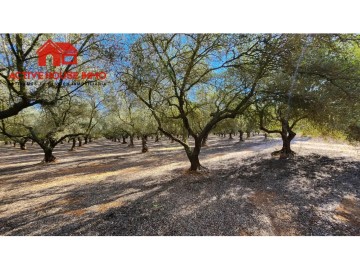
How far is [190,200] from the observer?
553 centimetres

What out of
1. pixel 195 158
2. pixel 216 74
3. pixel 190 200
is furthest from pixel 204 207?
pixel 216 74

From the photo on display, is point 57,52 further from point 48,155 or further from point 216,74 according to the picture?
point 48,155

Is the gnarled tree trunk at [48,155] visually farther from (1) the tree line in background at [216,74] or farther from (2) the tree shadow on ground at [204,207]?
(1) the tree line in background at [216,74]

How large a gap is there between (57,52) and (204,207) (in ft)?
17.2

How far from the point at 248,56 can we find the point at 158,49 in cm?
283

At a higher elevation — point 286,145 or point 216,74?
point 216,74

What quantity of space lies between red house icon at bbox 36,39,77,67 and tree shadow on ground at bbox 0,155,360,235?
3659 mm

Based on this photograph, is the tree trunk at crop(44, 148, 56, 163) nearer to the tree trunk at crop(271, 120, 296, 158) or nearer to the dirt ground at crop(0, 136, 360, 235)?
the dirt ground at crop(0, 136, 360, 235)

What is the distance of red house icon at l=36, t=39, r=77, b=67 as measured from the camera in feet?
15.2

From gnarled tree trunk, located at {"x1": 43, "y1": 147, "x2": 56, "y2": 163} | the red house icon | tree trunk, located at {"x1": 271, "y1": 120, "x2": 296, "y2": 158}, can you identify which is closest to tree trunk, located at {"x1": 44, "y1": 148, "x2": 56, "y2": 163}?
gnarled tree trunk, located at {"x1": 43, "y1": 147, "x2": 56, "y2": 163}

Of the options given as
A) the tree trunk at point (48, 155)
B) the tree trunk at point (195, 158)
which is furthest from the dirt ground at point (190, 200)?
the tree trunk at point (48, 155)

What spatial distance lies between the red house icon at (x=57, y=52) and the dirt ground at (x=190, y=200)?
366 centimetres

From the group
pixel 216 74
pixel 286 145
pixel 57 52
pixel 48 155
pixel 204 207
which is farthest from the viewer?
pixel 286 145

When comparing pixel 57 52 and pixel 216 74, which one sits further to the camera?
pixel 216 74
